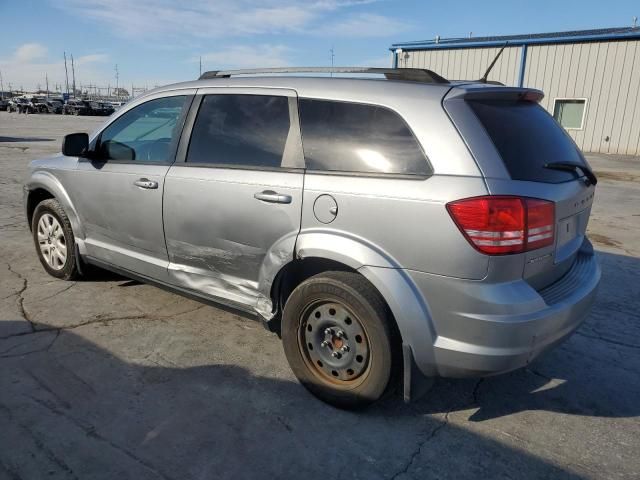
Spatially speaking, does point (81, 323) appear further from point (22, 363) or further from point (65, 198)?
point (65, 198)

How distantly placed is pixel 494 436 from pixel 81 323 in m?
3.04

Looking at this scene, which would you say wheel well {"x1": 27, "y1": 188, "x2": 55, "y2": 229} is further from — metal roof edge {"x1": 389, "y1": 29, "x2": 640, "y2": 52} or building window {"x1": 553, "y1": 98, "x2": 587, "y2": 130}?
building window {"x1": 553, "y1": 98, "x2": 587, "y2": 130}

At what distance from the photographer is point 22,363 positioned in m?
3.29

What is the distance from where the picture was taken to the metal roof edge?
19.9 meters

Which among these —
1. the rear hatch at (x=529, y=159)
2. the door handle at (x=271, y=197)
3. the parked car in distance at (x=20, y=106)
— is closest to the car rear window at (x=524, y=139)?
the rear hatch at (x=529, y=159)

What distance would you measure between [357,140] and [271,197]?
24.1 inches

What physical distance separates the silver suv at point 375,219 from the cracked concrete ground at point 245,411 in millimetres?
329

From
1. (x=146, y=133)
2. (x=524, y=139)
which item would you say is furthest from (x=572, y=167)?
(x=146, y=133)

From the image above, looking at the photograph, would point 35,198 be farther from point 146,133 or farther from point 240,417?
point 240,417

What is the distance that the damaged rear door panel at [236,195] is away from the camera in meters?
3.02

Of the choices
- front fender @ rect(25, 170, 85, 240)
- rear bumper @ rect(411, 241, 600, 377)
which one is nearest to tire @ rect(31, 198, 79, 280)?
front fender @ rect(25, 170, 85, 240)

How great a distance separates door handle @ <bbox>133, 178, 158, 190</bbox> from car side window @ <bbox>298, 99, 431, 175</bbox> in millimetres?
1285

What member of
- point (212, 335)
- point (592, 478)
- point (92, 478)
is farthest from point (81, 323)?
point (592, 478)

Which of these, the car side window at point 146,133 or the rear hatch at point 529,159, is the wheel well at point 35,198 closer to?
the car side window at point 146,133
